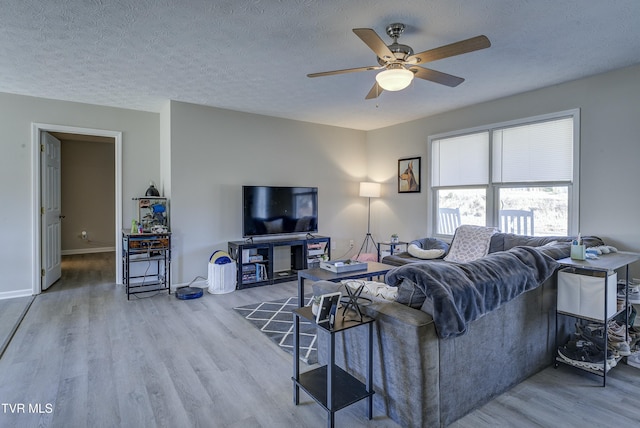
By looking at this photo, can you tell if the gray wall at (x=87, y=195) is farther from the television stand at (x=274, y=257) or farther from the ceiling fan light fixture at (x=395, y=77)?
the ceiling fan light fixture at (x=395, y=77)

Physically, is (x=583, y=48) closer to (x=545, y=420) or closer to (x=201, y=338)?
(x=545, y=420)

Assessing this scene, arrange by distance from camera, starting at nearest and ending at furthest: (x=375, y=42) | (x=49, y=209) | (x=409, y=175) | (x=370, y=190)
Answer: (x=375, y=42) < (x=49, y=209) < (x=409, y=175) < (x=370, y=190)

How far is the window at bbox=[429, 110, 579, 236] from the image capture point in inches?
152

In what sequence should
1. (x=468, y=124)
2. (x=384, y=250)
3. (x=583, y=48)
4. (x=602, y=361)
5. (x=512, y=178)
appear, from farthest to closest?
(x=384, y=250) < (x=468, y=124) < (x=512, y=178) < (x=583, y=48) < (x=602, y=361)

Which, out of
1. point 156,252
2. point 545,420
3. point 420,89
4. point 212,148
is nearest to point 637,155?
point 420,89

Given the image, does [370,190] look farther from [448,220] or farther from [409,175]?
[448,220]

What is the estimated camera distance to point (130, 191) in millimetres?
4898

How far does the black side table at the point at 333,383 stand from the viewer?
1753mm

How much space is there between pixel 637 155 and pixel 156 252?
17.5 ft

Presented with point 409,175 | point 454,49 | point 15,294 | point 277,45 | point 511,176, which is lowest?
point 15,294

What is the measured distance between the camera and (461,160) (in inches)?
192

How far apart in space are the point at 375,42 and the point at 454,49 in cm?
51

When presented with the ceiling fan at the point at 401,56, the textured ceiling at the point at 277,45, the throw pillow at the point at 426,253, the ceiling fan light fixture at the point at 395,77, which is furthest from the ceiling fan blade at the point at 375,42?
the throw pillow at the point at 426,253

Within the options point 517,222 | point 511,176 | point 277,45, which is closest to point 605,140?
point 511,176
